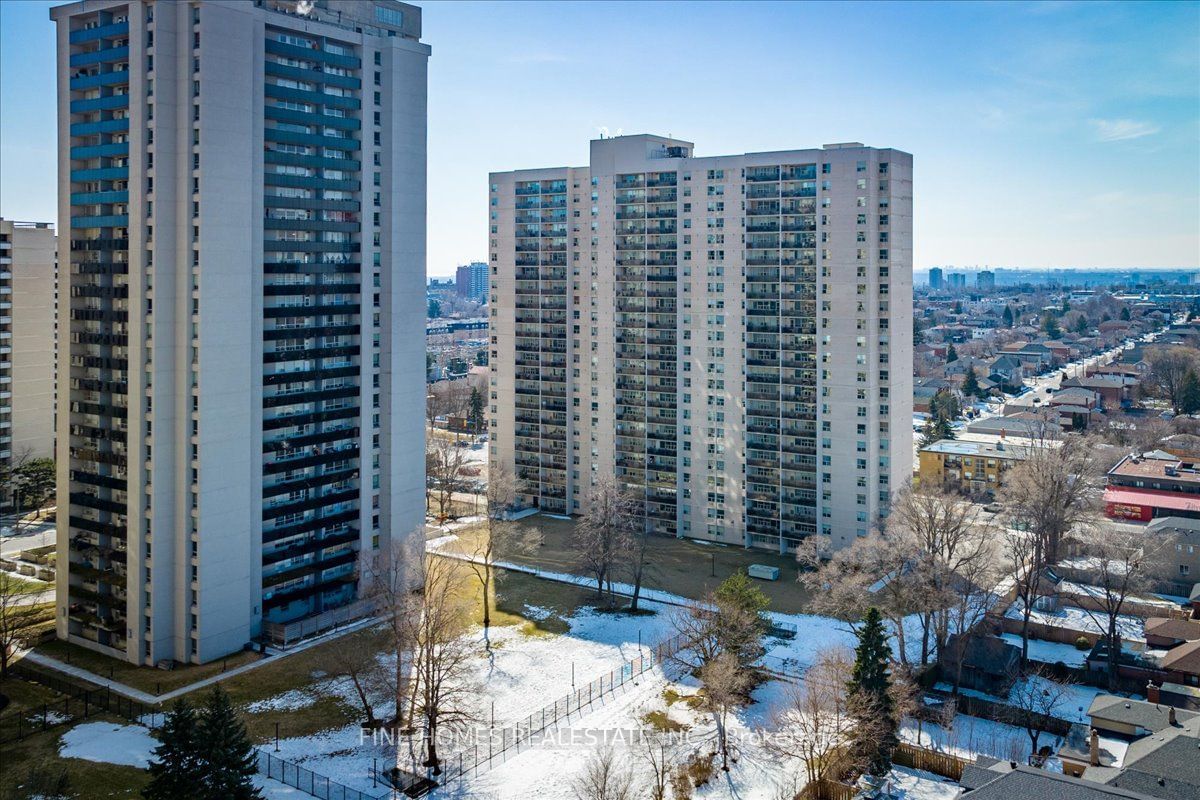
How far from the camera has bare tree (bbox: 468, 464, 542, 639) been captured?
5981cm

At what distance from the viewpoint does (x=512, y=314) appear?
78.2 meters

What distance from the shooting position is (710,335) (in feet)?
224

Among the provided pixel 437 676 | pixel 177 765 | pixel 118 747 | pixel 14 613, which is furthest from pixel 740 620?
pixel 14 613

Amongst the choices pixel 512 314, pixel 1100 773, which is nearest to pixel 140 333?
pixel 512 314

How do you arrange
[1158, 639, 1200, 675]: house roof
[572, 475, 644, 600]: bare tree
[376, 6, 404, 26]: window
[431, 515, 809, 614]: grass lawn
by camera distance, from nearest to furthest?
[1158, 639, 1200, 675]: house roof → [376, 6, 404, 26]: window → [572, 475, 644, 600]: bare tree → [431, 515, 809, 614]: grass lawn

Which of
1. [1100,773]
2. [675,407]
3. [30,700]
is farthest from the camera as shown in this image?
[675,407]

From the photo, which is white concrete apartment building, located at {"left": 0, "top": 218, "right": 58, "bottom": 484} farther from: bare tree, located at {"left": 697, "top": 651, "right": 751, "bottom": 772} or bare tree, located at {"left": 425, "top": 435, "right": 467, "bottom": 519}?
bare tree, located at {"left": 697, "top": 651, "right": 751, "bottom": 772}

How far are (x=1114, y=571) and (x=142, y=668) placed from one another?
55.1m

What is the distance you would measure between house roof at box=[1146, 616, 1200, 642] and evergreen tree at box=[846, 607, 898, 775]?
21802 mm

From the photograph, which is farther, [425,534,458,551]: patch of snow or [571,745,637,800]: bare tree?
[425,534,458,551]: patch of snow

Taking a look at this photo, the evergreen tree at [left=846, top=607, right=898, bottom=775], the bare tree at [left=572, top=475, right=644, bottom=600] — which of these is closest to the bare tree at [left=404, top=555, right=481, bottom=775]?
the bare tree at [left=572, top=475, right=644, bottom=600]

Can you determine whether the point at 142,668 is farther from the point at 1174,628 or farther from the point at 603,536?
the point at 1174,628

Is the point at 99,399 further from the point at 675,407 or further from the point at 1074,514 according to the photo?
the point at 1074,514

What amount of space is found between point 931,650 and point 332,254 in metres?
40.0
